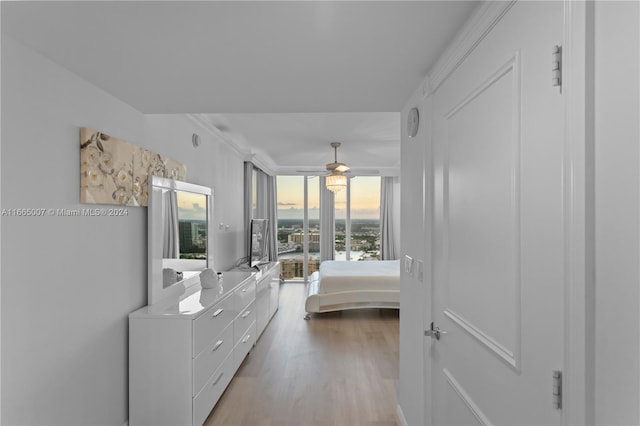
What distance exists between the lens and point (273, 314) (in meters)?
5.08

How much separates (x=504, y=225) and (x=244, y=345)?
3.00 meters

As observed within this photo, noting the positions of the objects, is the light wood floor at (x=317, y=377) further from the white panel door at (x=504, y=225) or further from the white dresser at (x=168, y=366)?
the white panel door at (x=504, y=225)

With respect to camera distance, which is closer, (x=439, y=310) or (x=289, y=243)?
(x=439, y=310)

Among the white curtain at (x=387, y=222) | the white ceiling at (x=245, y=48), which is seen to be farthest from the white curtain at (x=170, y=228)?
the white curtain at (x=387, y=222)

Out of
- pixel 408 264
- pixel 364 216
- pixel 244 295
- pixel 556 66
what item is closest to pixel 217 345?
pixel 244 295

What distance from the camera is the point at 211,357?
257cm

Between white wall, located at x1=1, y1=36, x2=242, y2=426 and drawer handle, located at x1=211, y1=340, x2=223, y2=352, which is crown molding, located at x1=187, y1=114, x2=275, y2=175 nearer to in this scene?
white wall, located at x1=1, y1=36, x2=242, y2=426

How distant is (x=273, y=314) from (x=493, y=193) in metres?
4.40

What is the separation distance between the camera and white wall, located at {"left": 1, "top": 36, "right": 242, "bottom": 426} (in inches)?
58.9

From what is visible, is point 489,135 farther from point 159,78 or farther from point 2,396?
point 2,396

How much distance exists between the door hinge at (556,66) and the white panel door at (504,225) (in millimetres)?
16

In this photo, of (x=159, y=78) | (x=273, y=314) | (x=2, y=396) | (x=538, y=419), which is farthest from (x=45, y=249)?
(x=273, y=314)

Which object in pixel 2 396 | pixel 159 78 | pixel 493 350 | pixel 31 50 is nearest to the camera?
pixel 493 350

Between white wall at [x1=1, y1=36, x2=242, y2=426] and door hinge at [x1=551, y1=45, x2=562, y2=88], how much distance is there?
2.00 m
